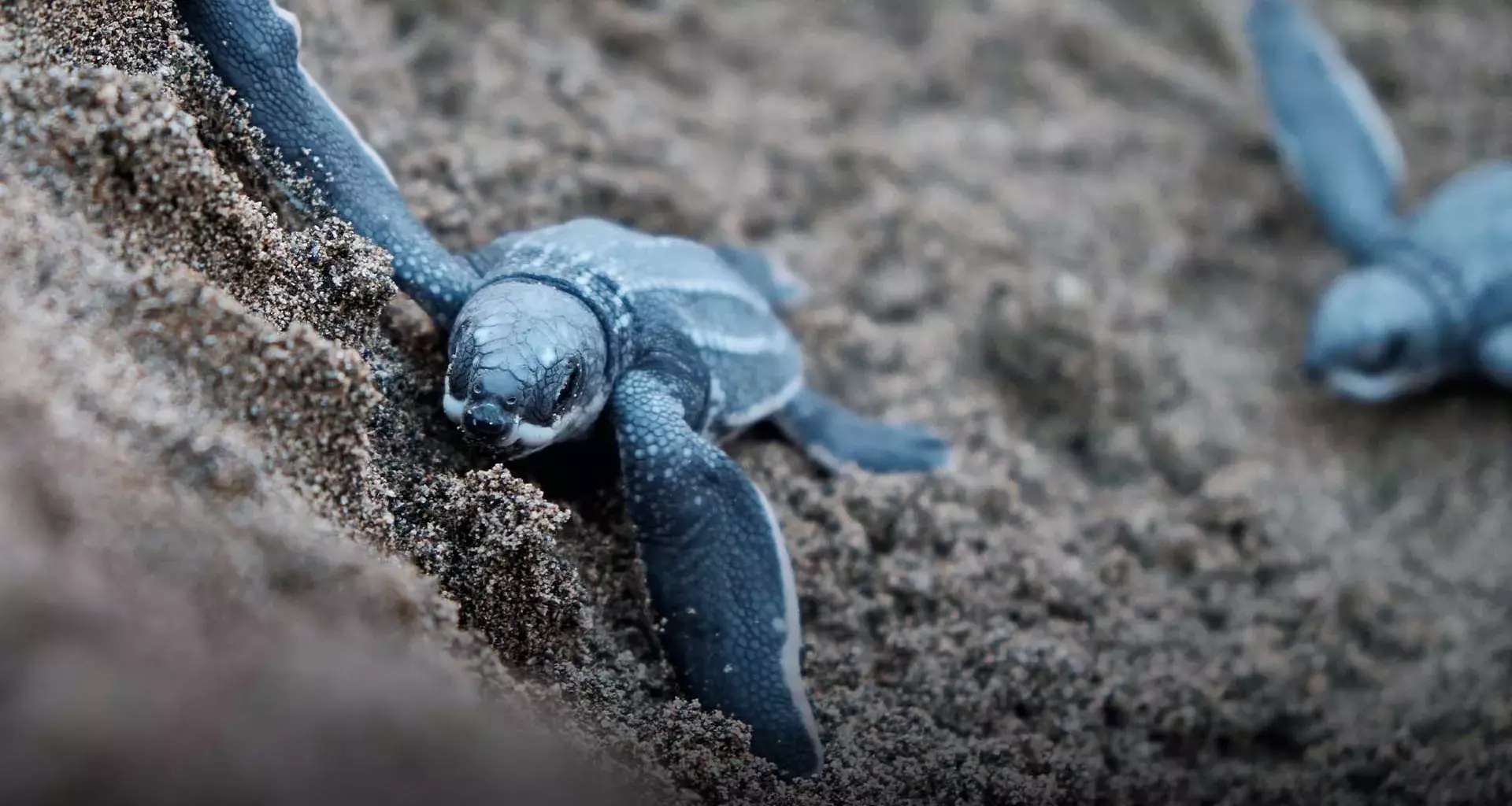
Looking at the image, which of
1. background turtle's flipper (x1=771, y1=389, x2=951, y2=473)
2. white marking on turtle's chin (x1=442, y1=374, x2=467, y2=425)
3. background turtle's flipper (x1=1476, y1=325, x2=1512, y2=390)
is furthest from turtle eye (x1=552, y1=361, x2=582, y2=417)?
background turtle's flipper (x1=1476, y1=325, x2=1512, y2=390)

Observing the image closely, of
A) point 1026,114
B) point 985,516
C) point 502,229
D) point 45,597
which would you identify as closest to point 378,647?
point 45,597

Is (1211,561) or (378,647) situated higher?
(378,647)

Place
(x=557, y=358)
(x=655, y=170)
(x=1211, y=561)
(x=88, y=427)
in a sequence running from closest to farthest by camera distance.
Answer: (x=88, y=427), (x=557, y=358), (x=1211, y=561), (x=655, y=170)

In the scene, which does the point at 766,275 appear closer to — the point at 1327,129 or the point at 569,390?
the point at 569,390

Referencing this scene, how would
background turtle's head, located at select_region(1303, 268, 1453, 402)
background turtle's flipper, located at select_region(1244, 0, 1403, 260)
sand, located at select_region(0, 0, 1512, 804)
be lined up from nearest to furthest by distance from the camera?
sand, located at select_region(0, 0, 1512, 804) → background turtle's head, located at select_region(1303, 268, 1453, 402) → background turtle's flipper, located at select_region(1244, 0, 1403, 260)

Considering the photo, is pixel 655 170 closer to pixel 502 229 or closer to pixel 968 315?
pixel 502 229

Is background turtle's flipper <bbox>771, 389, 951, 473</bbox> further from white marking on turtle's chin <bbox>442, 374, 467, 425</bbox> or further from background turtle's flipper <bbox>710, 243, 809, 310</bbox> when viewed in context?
white marking on turtle's chin <bbox>442, 374, 467, 425</bbox>

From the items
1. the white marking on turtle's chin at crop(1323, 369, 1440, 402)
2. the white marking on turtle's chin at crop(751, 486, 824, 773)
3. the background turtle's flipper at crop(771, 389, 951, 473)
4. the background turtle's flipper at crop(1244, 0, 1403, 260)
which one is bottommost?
the white marking on turtle's chin at crop(1323, 369, 1440, 402)

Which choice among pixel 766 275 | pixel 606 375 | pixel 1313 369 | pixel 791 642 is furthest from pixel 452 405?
pixel 1313 369
